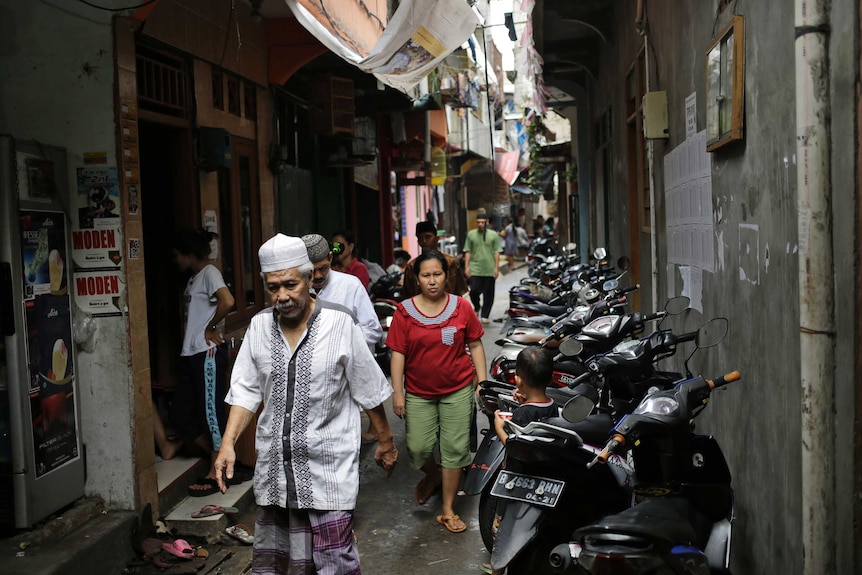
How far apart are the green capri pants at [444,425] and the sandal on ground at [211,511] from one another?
1235 mm

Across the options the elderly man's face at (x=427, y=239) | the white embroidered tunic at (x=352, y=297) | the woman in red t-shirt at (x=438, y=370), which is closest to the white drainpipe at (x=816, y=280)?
the woman in red t-shirt at (x=438, y=370)

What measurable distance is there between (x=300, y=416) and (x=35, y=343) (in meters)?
2.09

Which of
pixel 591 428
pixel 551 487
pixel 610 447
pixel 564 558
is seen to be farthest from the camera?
pixel 591 428

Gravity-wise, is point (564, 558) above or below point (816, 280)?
below

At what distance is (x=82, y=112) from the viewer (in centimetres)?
506

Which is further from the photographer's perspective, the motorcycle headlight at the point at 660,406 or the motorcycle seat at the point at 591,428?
the motorcycle seat at the point at 591,428

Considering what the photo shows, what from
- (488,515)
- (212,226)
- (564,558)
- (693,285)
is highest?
(212,226)

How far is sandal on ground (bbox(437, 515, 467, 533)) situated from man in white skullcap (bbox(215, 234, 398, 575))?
1.81 m

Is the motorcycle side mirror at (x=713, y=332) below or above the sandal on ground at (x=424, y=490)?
above

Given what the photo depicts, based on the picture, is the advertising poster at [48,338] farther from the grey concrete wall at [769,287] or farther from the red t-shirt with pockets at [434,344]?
the grey concrete wall at [769,287]

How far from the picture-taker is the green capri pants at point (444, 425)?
550cm

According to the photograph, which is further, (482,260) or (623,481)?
(482,260)

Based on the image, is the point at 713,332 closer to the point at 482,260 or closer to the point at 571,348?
the point at 571,348

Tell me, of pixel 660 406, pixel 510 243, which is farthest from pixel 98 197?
pixel 510 243
